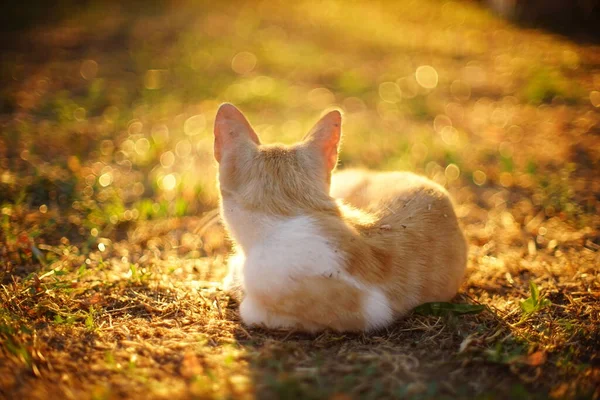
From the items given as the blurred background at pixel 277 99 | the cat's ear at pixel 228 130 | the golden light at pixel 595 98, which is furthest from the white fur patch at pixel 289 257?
the golden light at pixel 595 98

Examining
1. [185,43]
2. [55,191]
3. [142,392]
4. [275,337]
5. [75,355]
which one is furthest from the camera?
[185,43]

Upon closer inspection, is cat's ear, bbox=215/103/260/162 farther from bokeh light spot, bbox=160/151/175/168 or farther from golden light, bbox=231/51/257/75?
golden light, bbox=231/51/257/75

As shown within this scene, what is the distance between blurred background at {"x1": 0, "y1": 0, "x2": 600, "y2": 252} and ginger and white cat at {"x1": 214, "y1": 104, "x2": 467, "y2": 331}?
1.64 meters

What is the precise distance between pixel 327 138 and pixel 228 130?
0.55 meters

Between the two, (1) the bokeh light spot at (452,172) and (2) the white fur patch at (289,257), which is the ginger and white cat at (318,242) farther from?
(1) the bokeh light spot at (452,172)

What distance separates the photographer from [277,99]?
712 centimetres

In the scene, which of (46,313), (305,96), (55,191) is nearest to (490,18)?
(305,96)

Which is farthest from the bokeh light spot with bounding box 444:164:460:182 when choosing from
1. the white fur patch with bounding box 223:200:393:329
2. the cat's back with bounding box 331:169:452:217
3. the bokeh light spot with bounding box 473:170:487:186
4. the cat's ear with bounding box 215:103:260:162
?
the cat's ear with bounding box 215:103:260:162

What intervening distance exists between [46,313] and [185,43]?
23.9ft

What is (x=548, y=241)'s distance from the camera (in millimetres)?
3910

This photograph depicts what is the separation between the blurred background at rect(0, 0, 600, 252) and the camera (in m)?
4.43

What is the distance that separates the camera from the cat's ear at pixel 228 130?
2.75m

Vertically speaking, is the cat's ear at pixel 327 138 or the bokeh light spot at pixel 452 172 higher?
the cat's ear at pixel 327 138

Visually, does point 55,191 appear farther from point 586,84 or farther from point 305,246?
point 586,84
